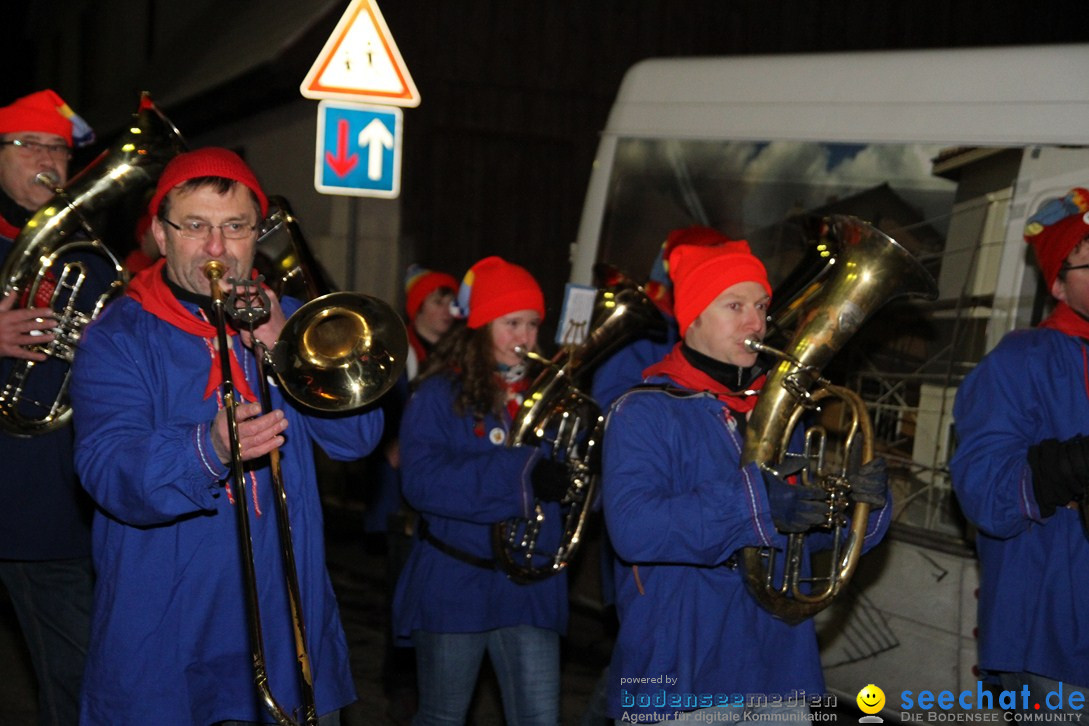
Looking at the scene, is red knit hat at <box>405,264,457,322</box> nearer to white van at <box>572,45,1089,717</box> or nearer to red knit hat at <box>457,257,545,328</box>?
white van at <box>572,45,1089,717</box>

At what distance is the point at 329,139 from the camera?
733cm

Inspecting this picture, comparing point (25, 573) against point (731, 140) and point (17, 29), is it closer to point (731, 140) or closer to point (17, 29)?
point (731, 140)

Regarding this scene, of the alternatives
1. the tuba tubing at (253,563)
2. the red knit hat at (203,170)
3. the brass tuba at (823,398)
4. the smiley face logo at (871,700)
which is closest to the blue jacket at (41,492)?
the red knit hat at (203,170)

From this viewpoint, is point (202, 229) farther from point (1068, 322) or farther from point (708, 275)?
point (1068, 322)

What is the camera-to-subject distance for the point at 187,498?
2.72 meters

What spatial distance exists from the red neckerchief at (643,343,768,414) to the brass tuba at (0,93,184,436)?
1.88 m

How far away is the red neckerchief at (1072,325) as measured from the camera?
354cm

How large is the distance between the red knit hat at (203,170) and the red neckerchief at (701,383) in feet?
3.92

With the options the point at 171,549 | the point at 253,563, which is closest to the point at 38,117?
the point at 171,549

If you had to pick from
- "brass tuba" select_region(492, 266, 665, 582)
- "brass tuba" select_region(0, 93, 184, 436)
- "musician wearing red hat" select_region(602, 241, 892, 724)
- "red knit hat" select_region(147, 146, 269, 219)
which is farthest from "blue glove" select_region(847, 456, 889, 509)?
"brass tuba" select_region(0, 93, 184, 436)

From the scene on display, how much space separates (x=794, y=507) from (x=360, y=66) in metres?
4.80

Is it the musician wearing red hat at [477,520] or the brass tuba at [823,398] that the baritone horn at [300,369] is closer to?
the brass tuba at [823,398]

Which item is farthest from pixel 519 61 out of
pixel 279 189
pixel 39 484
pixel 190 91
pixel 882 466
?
pixel 882 466

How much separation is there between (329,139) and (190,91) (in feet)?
22.1
